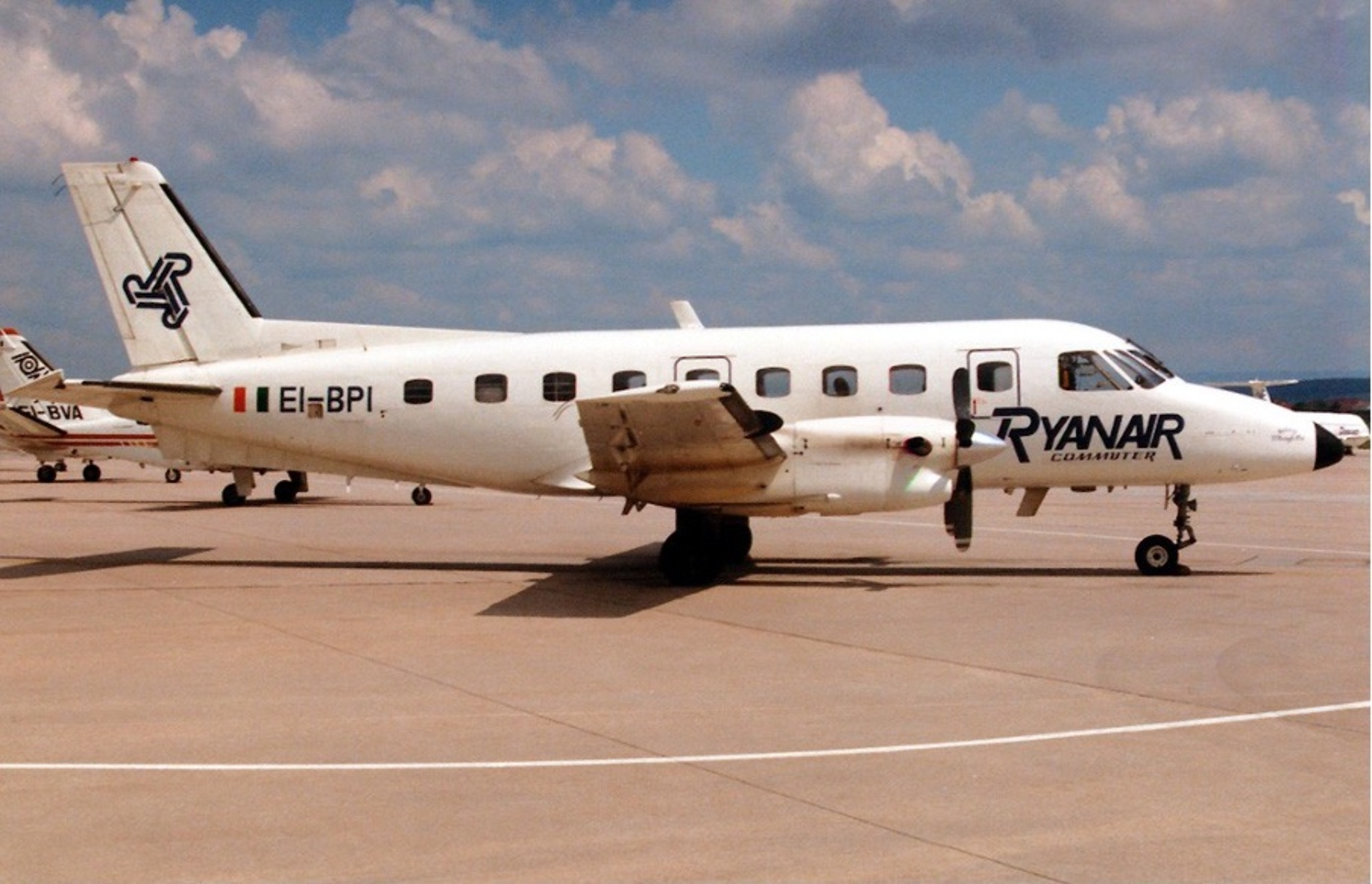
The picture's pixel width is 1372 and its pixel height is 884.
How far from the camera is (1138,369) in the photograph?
15.9 meters

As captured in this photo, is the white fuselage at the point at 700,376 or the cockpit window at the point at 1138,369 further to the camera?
the cockpit window at the point at 1138,369

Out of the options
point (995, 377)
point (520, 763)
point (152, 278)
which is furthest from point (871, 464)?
point (152, 278)

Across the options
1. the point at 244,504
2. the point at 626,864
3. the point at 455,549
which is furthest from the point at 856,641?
the point at 244,504

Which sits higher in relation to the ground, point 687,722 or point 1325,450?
point 1325,450

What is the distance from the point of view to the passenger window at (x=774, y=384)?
16016 mm

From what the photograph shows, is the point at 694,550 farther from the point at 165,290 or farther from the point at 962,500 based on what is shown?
the point at 165,290

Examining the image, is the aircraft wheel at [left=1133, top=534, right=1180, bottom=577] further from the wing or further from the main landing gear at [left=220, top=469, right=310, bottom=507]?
the main landing gear at [left=220, top=469, right=310, bottom=507]

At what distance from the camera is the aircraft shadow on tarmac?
46.2 ft

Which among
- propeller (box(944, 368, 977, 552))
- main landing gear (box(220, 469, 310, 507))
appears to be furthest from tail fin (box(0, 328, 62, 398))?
propeller (box(944, 368, 977, 552))

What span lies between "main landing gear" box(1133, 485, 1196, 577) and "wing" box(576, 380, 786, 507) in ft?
15.8

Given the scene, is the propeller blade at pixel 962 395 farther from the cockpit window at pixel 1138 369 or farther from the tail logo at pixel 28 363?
the tail logo at pixel 28 363

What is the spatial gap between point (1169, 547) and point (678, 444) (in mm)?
6267

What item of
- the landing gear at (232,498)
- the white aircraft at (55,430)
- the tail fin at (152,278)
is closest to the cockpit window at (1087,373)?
the tail fin at (152,278)

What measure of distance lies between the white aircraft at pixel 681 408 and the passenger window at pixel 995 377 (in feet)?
0.06
